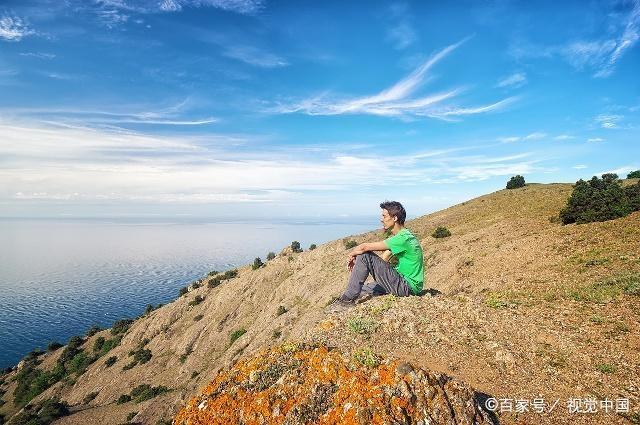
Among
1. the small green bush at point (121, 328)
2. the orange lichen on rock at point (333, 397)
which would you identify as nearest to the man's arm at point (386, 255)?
the orange lichen on rock at point (333, 397)

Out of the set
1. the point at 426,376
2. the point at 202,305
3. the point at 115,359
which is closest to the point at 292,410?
the point at 426,376

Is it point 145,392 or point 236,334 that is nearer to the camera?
point 145,392

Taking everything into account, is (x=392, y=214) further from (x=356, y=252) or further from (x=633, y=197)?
(x=633, y=197)

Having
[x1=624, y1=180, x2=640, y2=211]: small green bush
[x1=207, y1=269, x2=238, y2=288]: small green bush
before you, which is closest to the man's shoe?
[x1=624, y1=180, x2=640, y2=211]: small green bush

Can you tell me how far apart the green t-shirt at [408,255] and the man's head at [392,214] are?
0.40 metres

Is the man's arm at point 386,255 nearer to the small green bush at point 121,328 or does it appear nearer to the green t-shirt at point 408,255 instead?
the green t-shirt at point 408,255

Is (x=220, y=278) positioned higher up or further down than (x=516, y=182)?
further down

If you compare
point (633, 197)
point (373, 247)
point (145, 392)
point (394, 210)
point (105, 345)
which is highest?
point (633, 197)

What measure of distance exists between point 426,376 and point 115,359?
8446 centimetres

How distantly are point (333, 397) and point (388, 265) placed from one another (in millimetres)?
5638

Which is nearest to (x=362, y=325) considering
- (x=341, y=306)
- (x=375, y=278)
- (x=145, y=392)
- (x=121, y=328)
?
(x=341, y=306)

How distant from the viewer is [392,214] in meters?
11.8

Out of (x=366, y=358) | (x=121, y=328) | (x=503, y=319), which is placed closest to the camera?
(x=366, y=358)

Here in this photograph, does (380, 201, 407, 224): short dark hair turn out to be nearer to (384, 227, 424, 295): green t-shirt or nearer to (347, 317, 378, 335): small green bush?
(384, 227, 424, 295): green t-shirt
